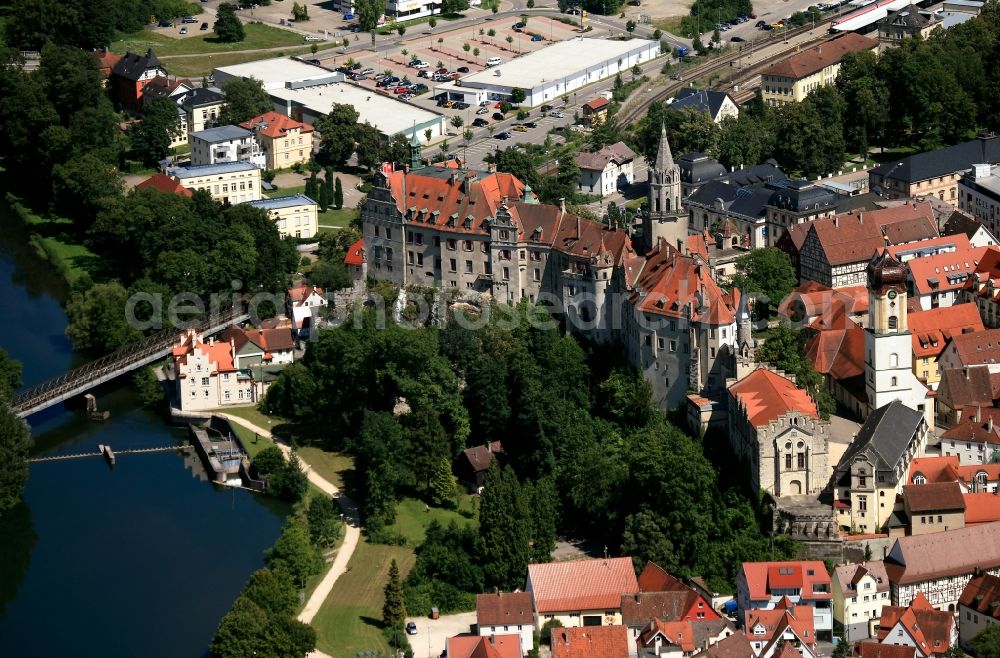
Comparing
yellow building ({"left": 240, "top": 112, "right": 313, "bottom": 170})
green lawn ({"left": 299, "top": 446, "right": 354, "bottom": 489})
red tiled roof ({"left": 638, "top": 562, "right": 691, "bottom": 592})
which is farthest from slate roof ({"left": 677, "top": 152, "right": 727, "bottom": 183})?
red tiled roof ({"left": 638, "top": 562, "right": 691, "bottom": 592})

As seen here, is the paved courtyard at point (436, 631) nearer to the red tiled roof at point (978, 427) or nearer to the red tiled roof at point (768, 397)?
the red tiled roof at point (768, 397)

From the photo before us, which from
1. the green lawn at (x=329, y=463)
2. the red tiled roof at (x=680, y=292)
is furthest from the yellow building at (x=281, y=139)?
the red tiled roof at (x=680, y=292)

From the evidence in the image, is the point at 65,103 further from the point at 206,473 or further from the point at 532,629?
the point at 532,629

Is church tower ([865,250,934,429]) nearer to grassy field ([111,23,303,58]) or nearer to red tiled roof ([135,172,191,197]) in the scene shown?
red tiled roof ([135,172,191,197])

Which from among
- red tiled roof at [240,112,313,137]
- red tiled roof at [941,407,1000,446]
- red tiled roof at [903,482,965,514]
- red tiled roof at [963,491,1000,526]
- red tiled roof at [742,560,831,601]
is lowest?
red tiled roof at [742,560,831,601]

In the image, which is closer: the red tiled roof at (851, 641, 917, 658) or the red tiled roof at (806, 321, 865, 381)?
the red tiled roof at (851, 641, 917, 658)

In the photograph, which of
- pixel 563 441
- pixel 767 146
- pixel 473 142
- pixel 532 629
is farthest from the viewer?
pixel 473 142

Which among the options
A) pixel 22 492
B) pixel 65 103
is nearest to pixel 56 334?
pixel 22 492
